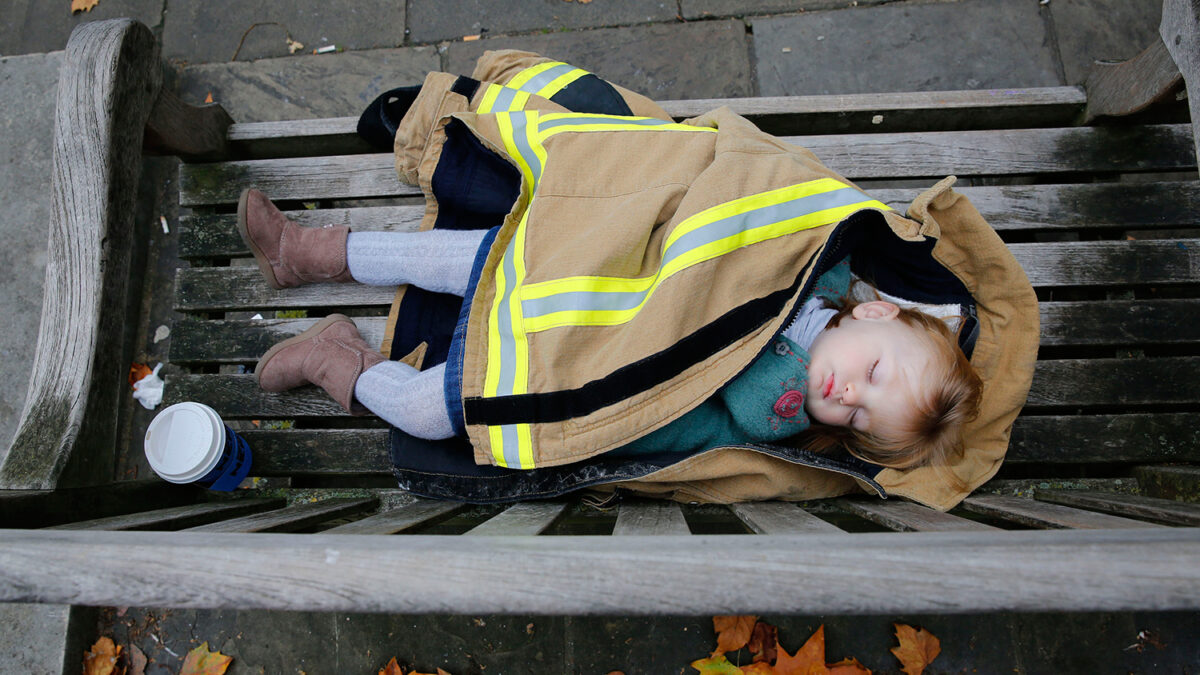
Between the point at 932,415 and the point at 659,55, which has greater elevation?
the point at 659,55

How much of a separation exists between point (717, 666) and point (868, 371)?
1.00 meters

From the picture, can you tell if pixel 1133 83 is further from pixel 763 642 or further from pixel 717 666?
pixel 717 666

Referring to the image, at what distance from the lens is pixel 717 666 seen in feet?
6.86

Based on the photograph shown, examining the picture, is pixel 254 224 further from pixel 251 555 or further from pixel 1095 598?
pixel 1095 598

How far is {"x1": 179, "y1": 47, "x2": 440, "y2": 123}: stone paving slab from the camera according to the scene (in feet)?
9.25

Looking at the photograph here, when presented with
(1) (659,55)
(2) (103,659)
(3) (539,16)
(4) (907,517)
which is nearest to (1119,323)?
(4) (907,517)

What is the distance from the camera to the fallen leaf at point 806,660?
209cm

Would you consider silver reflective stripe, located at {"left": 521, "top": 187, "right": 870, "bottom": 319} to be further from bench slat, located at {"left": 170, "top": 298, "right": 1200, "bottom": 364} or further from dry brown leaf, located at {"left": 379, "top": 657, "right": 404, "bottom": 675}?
dry brown leaf, located at {"left": 379, "top": 657, "right": 404, "bottom": 675}

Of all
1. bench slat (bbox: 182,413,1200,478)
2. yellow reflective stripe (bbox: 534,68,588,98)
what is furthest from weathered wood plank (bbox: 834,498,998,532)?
yellow reflective stripe (bbox: 534,68,588,98)

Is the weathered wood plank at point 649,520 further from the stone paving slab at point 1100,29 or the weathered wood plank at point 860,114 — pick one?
the stone paving slab at point 1100,29

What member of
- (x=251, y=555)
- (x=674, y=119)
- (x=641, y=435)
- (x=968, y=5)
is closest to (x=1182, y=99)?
(x=968, y=5)

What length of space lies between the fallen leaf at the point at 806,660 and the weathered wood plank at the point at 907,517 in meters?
0.43

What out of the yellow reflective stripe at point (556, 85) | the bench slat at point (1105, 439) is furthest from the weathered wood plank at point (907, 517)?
the yellow reflective stripe at point (556, 85)

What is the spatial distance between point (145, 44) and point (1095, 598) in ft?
9.04
